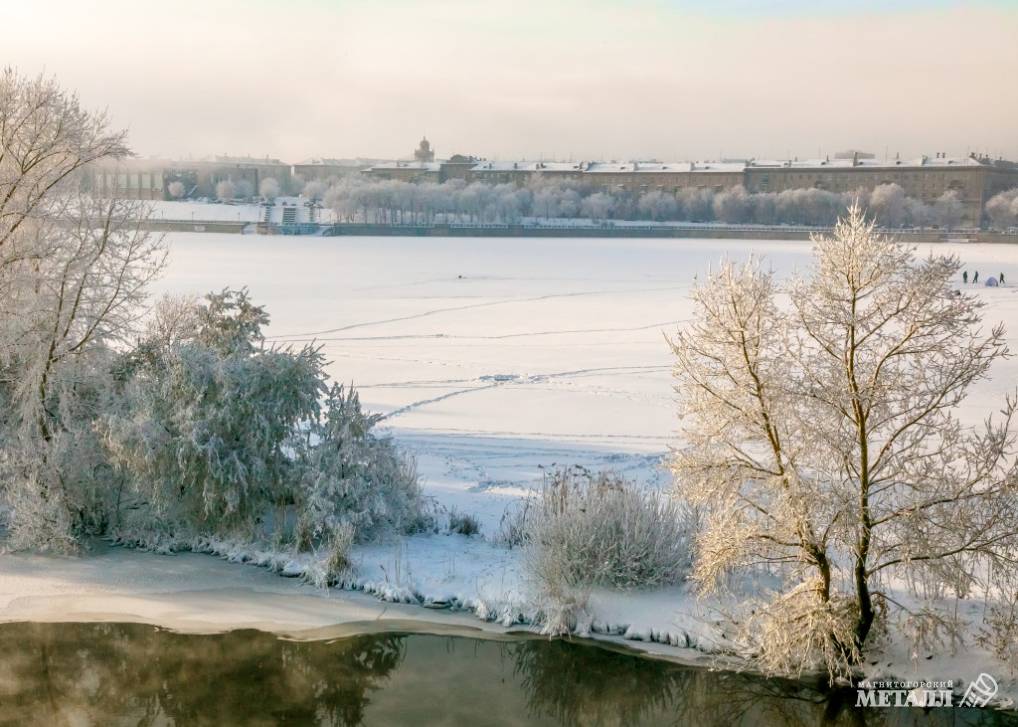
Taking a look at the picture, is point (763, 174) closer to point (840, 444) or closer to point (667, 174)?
point (667, 174)

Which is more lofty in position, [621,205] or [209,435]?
[621,205]

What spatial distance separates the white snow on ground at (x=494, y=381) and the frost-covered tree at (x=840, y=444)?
552 mm

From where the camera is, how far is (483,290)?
102ft

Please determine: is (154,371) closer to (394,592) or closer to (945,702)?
(394,592)

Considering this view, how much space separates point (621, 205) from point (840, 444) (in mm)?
95492

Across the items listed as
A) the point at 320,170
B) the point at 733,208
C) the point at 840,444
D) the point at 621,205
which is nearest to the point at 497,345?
the point at 840,444

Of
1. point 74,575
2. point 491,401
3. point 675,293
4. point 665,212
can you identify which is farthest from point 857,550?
point 665,212

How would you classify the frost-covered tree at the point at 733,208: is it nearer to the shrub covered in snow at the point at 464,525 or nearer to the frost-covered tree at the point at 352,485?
the shrub covered in snow at the point at 464,525

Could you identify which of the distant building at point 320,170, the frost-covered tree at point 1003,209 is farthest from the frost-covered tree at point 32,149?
the distant building at point 320,170

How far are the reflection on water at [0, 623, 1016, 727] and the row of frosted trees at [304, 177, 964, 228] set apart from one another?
265 ft

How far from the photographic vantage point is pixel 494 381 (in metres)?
16.1

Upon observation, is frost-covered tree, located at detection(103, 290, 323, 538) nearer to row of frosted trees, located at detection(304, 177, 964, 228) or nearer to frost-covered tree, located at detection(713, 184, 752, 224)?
row of frosted trees, located at detection(304, 177, 964, 228)

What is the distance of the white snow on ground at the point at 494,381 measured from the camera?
7941mm

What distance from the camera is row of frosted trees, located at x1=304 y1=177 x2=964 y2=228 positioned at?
298ft
